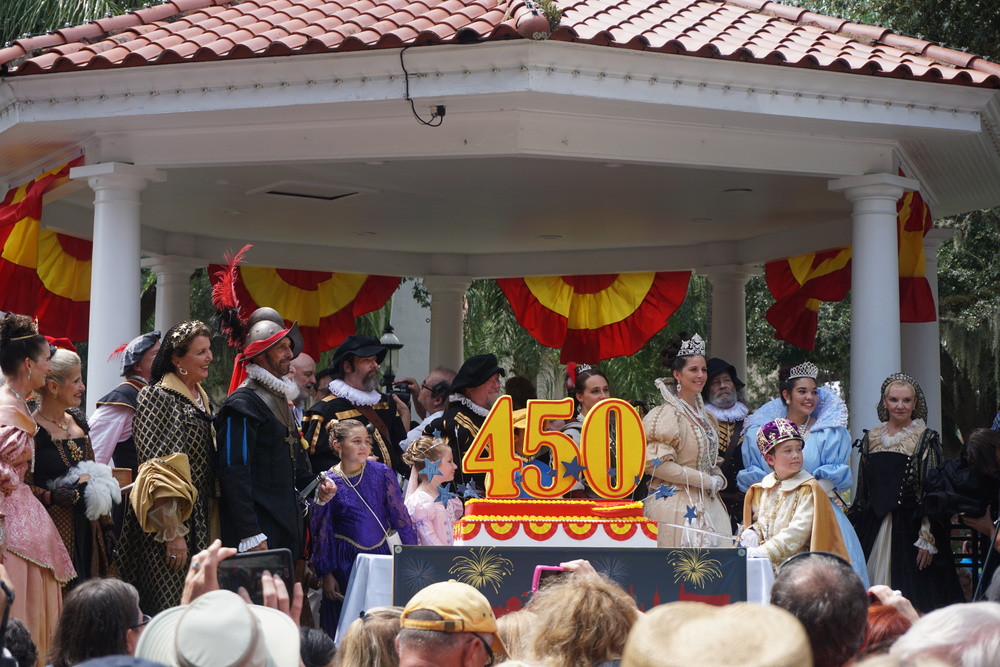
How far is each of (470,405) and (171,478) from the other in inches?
95.6

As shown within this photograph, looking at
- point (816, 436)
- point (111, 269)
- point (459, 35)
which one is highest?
point (459, 35)

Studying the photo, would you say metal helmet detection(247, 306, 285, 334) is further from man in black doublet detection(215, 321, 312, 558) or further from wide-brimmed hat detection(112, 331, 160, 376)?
wide-brimmed hat detection(112, 331, 160, 376)

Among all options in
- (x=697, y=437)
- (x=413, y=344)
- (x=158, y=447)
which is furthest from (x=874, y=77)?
(x=413, y=344)

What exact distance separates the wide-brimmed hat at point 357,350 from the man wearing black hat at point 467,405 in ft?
2.05

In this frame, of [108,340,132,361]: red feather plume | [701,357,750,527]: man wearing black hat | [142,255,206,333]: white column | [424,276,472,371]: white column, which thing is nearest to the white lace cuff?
[108,340,132,361]: red feather plume

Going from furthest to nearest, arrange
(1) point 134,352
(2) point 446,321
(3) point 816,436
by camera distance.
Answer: (2) point 446,321 → (3) point 816,436 → (1) point 134,352

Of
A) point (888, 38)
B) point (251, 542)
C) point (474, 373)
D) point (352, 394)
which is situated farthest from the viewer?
point (888, 38)

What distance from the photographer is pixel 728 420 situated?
25.7 ft

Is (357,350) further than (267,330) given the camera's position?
Yes

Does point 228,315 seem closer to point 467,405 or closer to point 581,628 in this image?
point 467,405

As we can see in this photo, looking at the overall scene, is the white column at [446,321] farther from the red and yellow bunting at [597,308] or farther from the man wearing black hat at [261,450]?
the man wearing black hat at [261,450]

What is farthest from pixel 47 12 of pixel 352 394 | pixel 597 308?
A: pixel 352 394

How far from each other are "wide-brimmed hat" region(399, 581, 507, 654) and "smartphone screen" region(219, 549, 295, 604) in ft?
1.97

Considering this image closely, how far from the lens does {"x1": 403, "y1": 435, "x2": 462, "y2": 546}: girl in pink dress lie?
663 centimetres
